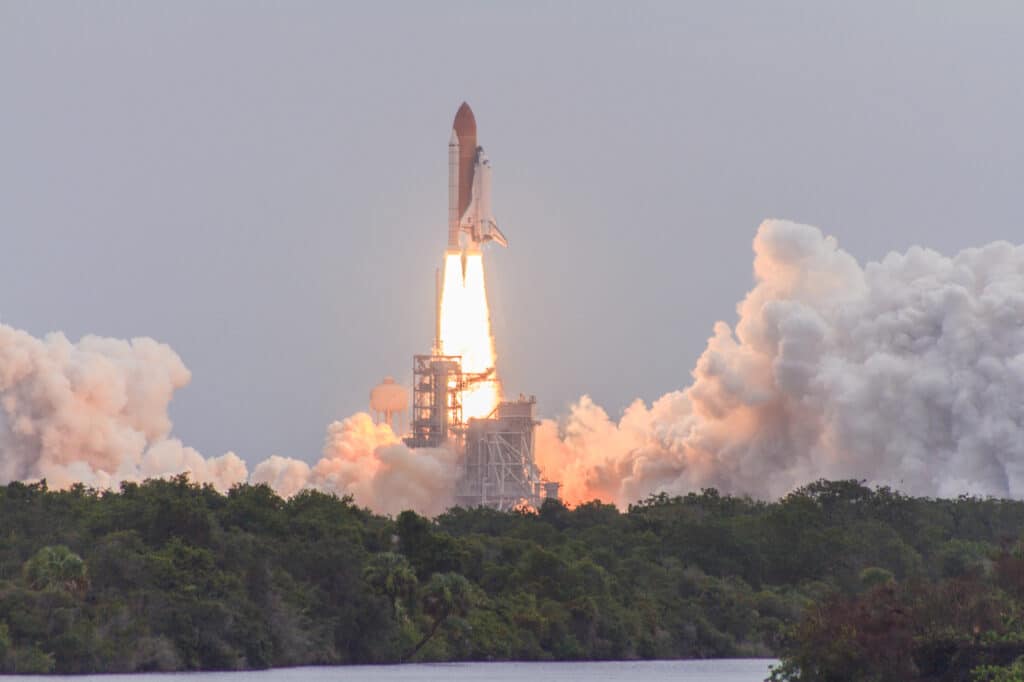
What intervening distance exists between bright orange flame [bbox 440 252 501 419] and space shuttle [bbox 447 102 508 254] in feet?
3.28

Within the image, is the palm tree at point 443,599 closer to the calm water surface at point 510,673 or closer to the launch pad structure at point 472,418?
the calm water surface at point 510,673

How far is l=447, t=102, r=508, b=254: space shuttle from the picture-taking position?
4724 inches

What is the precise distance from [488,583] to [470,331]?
36638 millimetres

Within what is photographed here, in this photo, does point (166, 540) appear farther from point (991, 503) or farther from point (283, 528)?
point (991, 503)

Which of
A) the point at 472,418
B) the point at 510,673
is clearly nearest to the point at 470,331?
the point at 472,418

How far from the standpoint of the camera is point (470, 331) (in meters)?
121

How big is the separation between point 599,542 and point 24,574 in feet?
90.6

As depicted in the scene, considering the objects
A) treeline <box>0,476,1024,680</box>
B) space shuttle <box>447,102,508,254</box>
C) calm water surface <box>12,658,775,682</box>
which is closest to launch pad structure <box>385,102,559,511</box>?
space shuttle <box>447,102,508,254</box>

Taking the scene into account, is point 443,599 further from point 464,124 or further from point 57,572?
point 464,124

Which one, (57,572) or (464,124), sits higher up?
(464,124)

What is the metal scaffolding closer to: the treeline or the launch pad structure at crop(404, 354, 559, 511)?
the launch pad structure at crop(404, 354, 559, 511)

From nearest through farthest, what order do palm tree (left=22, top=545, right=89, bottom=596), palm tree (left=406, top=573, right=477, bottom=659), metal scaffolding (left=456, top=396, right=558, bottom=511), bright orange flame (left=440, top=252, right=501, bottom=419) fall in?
palm tree (left=22, top=545, right=89, bottom=596), palm tree (left=406, top=573, right=477, bottom=659), metal scaffolding (left=456, top=396, right=558, bottom=511), bright orange flame (left=440, top=252, right=501, bottom=419)

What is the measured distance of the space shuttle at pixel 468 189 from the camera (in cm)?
12000

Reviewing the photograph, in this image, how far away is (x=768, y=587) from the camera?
9431 cm
